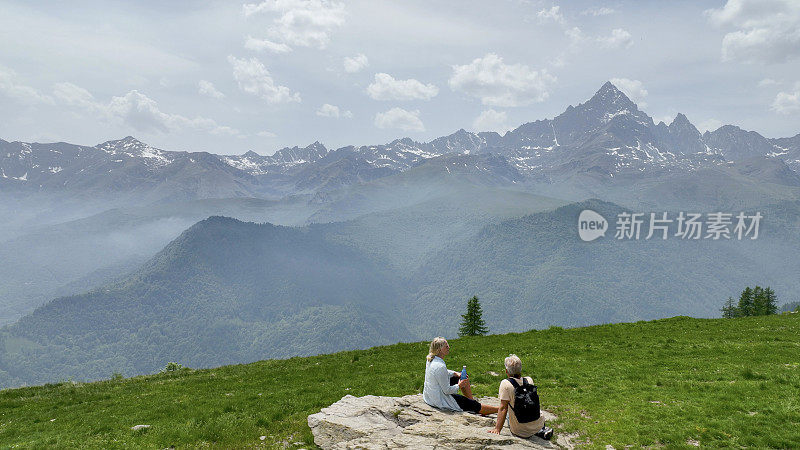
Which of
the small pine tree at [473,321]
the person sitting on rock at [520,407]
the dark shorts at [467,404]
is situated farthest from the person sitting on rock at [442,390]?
the small pine tree at [473,321]

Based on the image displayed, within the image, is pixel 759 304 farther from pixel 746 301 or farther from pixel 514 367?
pixel 514 367

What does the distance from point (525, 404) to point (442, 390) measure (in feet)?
10.3

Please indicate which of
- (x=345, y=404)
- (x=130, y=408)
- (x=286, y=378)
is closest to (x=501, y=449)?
(x=345, y=404)

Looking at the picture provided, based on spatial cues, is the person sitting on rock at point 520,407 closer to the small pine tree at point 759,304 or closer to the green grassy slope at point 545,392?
the green grassy slope at point 545,392

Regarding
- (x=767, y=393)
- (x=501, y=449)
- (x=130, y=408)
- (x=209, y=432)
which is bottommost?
(x=130, y=408)

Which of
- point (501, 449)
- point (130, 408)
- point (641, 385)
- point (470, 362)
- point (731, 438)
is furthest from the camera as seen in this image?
Answer: point (470, 362)

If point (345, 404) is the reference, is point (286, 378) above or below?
below

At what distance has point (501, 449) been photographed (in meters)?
11.2

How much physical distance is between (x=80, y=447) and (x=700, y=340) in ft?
119

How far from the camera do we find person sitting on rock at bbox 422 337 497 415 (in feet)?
45.2

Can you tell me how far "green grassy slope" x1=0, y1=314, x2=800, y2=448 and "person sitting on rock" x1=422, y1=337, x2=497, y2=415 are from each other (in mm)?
3412

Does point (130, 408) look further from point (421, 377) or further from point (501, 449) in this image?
point (501, 449)

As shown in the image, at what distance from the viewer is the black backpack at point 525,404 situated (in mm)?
12055

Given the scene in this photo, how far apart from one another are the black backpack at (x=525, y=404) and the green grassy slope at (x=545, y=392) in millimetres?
2827
